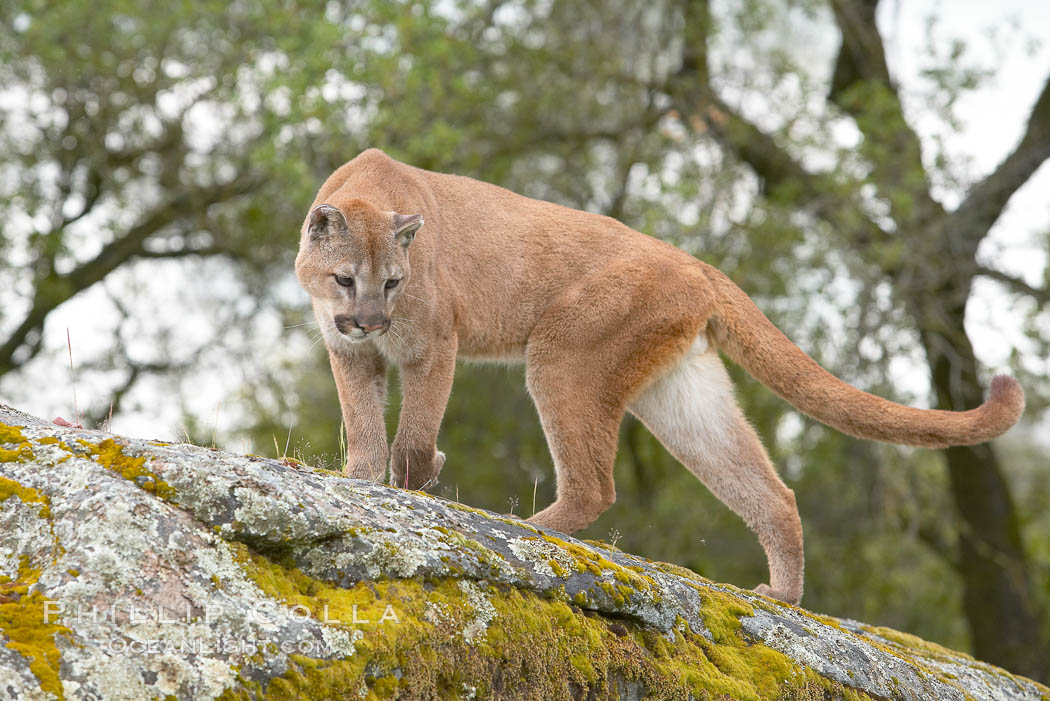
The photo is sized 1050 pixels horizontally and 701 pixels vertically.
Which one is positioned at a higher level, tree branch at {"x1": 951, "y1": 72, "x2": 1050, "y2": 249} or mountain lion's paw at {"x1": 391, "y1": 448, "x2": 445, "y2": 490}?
tree branch at {"x1": 951, "y1": 72, "x2": 1050, "y2": 249}

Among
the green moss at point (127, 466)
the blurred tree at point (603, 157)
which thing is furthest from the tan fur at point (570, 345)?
the blurred tree at point (603, 157)

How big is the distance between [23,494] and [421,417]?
2898 millimetres

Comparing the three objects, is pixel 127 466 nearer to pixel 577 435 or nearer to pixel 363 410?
pixel 363 410

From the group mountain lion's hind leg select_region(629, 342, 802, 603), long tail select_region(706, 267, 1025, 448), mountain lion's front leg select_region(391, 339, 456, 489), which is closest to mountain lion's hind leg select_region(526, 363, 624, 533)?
mountain lion's hind leg select_region(629, 342, 802, 603)

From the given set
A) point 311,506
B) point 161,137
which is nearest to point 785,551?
point 311,506

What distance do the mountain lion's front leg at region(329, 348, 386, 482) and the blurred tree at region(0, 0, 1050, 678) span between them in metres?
5.71

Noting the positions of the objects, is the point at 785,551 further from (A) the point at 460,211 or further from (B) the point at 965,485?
(B) the point at 965,485

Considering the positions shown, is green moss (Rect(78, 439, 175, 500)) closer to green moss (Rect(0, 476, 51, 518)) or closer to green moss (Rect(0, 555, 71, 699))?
green moss (Rect(0, 476, 51, 518))

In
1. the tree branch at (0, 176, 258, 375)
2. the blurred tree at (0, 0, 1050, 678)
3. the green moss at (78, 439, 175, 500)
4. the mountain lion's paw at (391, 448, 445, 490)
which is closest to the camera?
the green moss at (78, 439, 175, 500)

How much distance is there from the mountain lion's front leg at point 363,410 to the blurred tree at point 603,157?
18.7ft

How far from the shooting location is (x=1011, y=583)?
13.9 metres

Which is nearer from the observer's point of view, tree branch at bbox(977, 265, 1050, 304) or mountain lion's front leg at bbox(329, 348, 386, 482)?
mountain lion's front leg at bbox(329, 348, 386, 482)

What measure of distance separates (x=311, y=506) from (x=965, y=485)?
495 inches

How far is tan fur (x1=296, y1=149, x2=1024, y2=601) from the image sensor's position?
578 cm
